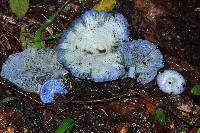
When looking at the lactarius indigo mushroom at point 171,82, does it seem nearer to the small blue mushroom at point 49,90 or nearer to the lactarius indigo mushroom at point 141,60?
the lactarius indigo mushroom at point 141,60

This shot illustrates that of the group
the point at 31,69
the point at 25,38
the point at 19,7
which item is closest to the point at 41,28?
the point at 25,38

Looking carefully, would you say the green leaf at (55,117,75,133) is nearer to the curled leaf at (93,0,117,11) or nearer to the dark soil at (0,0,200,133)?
the dark soil at (0,0,200,133)

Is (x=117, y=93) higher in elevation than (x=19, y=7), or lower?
lower

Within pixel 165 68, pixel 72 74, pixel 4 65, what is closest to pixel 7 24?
pixel 4 65

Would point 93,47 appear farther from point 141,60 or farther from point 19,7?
point 19,7

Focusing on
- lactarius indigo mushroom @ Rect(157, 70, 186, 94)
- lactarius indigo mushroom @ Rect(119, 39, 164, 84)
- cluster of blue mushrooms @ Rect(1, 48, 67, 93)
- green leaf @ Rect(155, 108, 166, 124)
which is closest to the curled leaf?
lactarius indigo mushroom @ Rect(119, 39, 164, 84)
